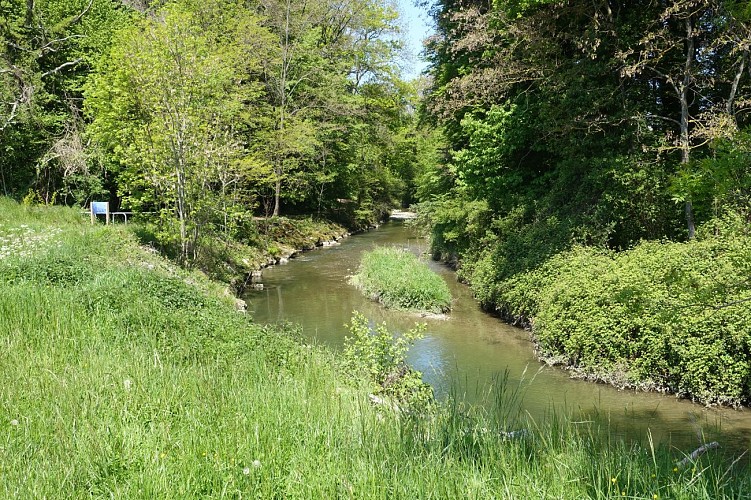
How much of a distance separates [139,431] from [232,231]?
666 inches

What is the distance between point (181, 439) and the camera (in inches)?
154

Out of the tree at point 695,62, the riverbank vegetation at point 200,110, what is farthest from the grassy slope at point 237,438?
the tree at point 695,62

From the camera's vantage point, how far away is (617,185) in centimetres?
1296

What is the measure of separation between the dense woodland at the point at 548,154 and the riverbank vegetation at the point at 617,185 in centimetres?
5

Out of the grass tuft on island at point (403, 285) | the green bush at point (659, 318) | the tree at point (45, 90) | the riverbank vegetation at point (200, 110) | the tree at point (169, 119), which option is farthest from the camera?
the tree at point (45, 90)

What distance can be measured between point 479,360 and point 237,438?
774cm

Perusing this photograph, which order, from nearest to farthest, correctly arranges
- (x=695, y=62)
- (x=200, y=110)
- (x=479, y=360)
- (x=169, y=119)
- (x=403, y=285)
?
(x=479, y=360) → (x=695, y=62) → (x=169, y=119) → (x=200, y=110) → (x=403, y=285)

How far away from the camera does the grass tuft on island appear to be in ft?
49.7

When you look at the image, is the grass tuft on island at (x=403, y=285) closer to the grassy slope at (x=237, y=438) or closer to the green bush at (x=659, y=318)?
the green bush at (x=659, y=318)

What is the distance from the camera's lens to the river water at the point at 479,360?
7.50 meters

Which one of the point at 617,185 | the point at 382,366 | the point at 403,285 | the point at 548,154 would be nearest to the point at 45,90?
the point at 403,285

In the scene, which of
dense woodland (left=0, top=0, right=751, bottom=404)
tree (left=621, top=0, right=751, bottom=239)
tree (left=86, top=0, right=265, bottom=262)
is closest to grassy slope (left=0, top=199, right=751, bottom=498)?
dense woodland (left=0, top=0, right=751, bottom=404)

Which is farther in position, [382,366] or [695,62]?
[695,62]

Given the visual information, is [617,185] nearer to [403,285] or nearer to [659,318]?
[659,318]
